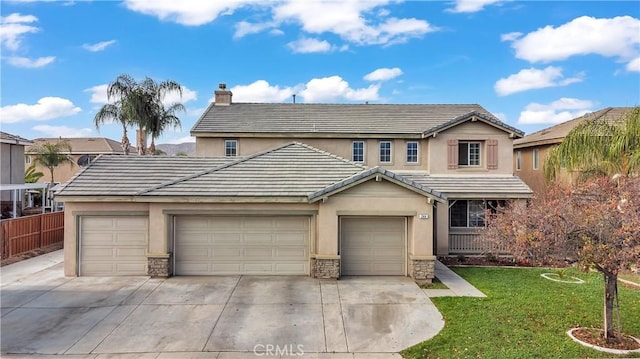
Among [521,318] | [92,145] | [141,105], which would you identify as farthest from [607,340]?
[92,145]

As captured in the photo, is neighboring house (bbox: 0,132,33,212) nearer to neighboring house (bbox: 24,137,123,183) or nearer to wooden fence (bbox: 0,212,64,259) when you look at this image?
wooden fence (bbox: 0,212,64,259)

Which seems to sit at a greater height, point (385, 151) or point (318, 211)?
point (385, 151)

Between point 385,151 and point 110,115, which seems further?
Result: point 110,115

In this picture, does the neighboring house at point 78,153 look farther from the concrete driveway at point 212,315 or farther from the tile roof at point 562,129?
the tile roof at point 562,129

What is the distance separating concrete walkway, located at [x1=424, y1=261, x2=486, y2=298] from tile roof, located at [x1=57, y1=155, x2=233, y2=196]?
874 cm

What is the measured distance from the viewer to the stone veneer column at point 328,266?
477 inches

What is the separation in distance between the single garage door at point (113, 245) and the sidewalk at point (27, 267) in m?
2.03

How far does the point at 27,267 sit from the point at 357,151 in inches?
559

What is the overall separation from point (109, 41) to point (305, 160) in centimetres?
1331

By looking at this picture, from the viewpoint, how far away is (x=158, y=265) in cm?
1228

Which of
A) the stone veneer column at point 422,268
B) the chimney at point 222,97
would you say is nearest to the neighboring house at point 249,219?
the stone veneer column at point 422,268

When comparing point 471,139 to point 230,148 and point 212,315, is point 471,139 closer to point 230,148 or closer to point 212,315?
point 230,148

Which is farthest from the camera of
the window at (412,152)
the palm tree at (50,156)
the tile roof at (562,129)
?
the palm tree at (50,156)

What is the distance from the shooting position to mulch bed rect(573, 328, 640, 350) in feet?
23.6
